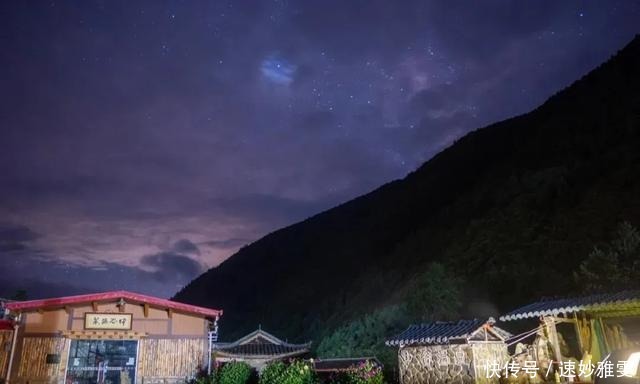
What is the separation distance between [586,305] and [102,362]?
2051 cm

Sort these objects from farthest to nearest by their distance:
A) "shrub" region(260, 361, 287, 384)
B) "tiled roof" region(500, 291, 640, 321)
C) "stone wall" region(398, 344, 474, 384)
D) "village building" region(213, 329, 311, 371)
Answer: "village building" region(213, 329, 311, 371) < "shrub" region(260, 361, 287, 384) < "stone wall" region(398, 344, 474, 384) < "tiled roof" region(500, 291, 640, 321)

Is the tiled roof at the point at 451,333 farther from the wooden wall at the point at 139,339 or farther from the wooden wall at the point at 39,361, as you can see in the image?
the wooden wall at the point at 39,361

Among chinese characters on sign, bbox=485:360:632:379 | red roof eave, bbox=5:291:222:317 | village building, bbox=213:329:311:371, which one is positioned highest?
→ red roof eave, bbox=5:291:222:317

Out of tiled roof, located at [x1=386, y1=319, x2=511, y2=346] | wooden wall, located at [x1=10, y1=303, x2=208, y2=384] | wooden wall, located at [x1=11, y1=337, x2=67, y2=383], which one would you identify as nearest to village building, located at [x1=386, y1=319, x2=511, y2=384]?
tiled roof, located at [x1=386, y1=319, x2=511, y2=346]

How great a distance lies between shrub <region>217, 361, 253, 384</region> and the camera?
2091 cm

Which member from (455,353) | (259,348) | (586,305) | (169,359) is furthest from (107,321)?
(259,348)

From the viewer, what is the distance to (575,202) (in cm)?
4706

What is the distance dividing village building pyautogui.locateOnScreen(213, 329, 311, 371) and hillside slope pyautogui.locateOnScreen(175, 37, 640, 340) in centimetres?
1610

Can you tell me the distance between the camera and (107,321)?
22.1 meters

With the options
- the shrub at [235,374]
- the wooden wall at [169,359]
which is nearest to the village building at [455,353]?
the shrub at [235,374]

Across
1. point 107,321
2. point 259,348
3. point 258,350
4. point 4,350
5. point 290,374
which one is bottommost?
point 290,374

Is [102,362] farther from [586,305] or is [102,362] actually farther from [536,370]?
[586,305]

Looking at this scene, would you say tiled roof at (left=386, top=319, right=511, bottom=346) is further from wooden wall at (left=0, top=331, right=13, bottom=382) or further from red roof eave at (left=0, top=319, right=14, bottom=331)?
red roof eave at (left=0, top=319, right=14, bottom=331)

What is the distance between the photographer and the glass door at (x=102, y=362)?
2212 centimetres
